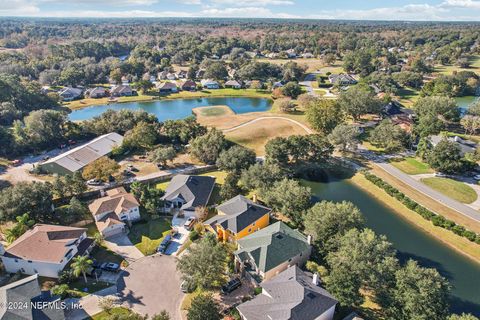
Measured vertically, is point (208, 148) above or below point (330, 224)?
below

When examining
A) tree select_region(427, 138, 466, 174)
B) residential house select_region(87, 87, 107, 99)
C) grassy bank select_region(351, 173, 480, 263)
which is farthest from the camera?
residential house select_region(87, 87, 107, 99)

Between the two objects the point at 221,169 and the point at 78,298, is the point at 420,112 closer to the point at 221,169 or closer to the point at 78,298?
the point at 221,169

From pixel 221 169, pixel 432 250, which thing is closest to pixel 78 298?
pixel 221 169

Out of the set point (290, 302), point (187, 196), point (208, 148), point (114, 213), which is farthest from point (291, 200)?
point (114, 213)

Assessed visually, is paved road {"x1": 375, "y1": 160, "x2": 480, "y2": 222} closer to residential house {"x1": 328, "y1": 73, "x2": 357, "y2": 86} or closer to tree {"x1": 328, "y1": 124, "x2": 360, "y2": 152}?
tree {"x1": 328, "y1": 124, "x2": 360, "y2": 152}

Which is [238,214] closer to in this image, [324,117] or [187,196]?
[187,196]

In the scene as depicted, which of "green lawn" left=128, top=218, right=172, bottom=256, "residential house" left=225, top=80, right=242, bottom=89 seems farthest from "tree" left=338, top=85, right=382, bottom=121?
"green lawn" left=128, top=218, right=172, bottom=256
